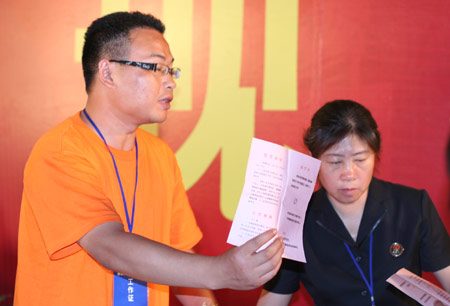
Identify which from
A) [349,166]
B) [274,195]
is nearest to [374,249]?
[349,166]

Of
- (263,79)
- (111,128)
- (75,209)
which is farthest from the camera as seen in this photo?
(263,79)

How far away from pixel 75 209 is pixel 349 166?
899 mm

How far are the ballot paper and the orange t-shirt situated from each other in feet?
2.24

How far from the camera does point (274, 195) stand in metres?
1.13

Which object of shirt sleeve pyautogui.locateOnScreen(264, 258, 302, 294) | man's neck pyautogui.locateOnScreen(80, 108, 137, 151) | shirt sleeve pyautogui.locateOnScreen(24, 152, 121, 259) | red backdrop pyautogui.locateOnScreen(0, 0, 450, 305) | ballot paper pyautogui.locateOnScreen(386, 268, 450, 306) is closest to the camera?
shirt sleeve pyautogui.locateOnScreen(24, 152, 121, 259)

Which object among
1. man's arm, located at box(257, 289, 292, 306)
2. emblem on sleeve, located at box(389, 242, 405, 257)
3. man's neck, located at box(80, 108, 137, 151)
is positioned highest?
man's neck, located at box(80, 108, 137, 151)

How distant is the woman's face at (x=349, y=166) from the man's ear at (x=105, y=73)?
2.38ft

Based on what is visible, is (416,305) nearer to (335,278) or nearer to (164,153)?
(335,278)

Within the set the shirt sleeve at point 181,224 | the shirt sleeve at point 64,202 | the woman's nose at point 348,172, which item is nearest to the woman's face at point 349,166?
the woman's nose at point 348,172

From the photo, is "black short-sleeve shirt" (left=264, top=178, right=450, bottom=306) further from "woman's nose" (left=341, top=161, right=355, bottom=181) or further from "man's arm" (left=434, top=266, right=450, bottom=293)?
"woman's nose" (left=341, top=161, right=355, bottom=181)

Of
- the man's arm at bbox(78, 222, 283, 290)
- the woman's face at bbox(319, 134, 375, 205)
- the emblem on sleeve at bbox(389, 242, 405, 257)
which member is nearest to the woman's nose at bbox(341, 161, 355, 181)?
the woman's face at bbox(319, 134, 375, 205)

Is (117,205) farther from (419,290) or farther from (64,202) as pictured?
(419,290)

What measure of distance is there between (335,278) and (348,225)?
0.65 ft

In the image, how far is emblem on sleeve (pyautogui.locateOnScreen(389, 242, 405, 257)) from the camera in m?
1.69
